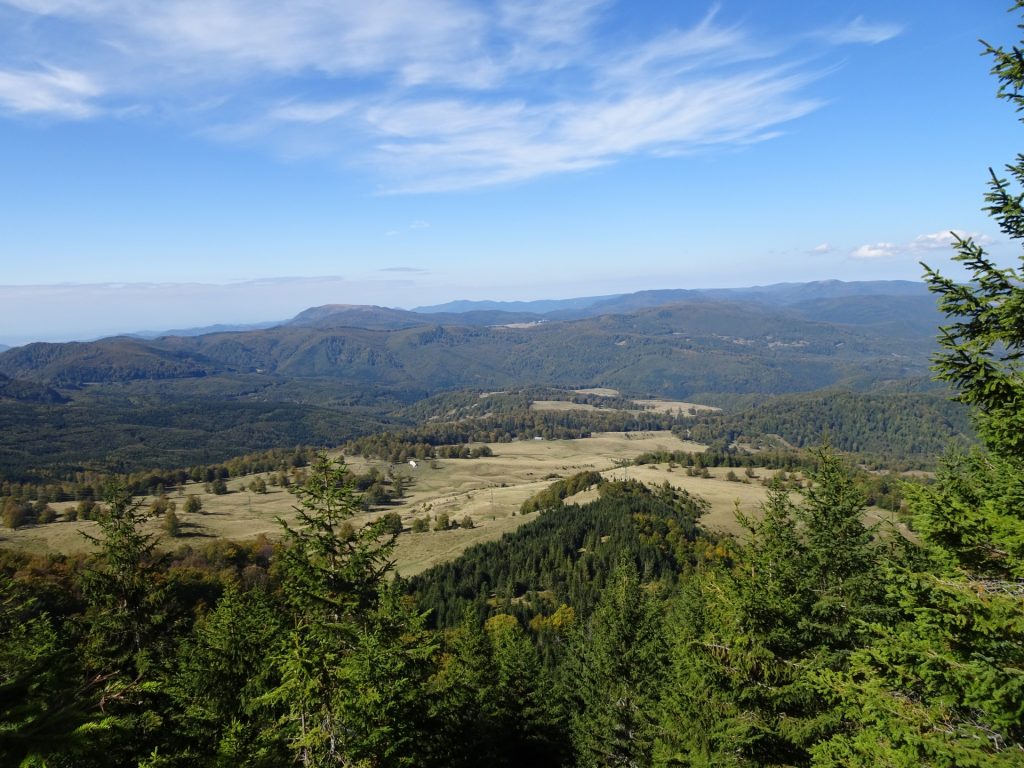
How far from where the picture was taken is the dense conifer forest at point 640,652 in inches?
350

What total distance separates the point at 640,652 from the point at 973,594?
2275 cm

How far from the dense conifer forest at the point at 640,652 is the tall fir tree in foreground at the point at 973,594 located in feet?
0.16

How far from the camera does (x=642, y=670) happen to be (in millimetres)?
29156

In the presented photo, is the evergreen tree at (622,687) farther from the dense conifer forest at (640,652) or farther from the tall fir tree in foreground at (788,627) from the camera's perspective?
the tall fir tree in foreground at (788,627)

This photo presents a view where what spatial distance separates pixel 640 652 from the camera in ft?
94.2

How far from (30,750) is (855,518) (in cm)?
1988

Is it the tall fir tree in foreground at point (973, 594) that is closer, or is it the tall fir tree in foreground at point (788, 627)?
the tall fir tree in foreground at point (973, 594)

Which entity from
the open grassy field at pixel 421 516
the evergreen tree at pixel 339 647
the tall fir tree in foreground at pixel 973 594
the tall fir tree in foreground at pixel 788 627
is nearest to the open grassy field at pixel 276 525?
the open grassy field at pixel 421 516

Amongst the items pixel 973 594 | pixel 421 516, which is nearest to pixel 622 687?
pixel 973 594

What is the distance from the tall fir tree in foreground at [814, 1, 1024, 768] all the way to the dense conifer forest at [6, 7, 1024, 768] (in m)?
0.05

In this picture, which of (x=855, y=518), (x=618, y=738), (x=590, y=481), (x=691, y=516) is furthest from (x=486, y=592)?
(x=855, y=518)

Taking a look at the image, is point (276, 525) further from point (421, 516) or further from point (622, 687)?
point (622, 687)

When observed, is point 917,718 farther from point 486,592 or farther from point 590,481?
point 590,481

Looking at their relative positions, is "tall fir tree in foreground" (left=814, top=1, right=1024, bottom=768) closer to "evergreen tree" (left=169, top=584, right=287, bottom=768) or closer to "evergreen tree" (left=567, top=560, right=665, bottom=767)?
"evergreen tree" (left=169, top=584, right=287, bottom=768)
